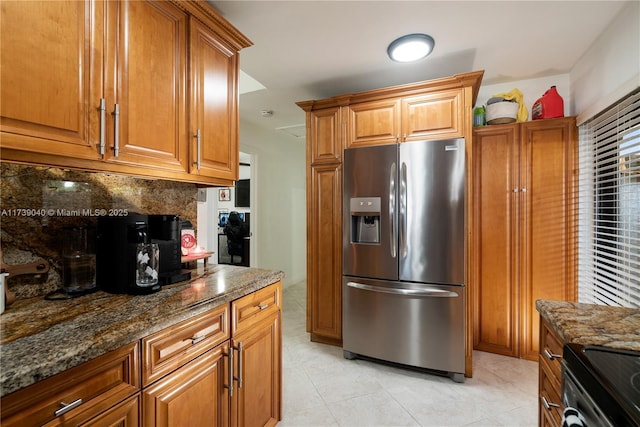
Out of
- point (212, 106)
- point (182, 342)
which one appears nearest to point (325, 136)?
point (212, 106)

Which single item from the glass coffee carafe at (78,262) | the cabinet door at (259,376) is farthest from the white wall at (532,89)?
the glass coffee carafe at (78,262)

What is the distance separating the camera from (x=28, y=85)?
91 centimetres

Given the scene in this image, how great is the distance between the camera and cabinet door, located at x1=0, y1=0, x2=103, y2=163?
87 centimetres

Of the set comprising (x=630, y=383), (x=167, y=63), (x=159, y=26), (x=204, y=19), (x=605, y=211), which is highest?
(x=204, y=19)

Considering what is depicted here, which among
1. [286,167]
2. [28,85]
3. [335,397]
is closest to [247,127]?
[286,167]

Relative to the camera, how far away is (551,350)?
1152 millimetres

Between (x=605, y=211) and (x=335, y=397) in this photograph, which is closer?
(x=335, y=397)

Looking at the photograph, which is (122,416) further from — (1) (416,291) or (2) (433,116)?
(2) (433,116)

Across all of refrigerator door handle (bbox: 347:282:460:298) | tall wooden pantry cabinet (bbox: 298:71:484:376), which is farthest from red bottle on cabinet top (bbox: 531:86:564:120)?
refrigerator door handle (bbox: 347:282:460:298)

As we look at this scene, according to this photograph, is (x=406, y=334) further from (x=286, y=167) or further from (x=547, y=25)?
(x=286, y=167)

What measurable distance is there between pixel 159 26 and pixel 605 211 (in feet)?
10.2

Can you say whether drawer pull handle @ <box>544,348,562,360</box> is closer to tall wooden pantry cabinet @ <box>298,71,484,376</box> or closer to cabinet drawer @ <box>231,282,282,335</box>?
tall wooden pantry cabinet @ <box>298,71,484,376</box>

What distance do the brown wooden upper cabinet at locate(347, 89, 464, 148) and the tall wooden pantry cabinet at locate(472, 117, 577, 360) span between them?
0.50 metres

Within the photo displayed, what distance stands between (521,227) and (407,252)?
107cm
